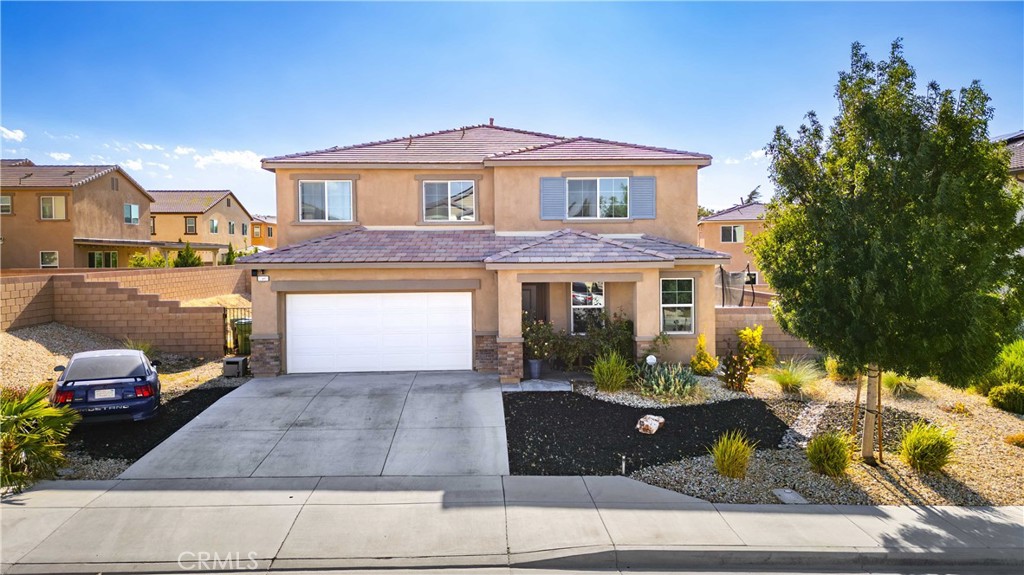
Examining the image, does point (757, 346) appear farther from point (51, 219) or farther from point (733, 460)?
point (51, 219)

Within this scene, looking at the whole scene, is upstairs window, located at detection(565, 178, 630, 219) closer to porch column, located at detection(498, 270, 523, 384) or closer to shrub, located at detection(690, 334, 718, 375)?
porch column, located at detection(498, 270, 523, 384)

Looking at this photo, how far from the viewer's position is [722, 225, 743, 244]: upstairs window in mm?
35906

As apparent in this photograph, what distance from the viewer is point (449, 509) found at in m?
7.13

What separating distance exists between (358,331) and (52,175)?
28540 millimetres

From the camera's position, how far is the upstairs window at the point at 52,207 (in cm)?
2986

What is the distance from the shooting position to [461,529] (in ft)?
21.7

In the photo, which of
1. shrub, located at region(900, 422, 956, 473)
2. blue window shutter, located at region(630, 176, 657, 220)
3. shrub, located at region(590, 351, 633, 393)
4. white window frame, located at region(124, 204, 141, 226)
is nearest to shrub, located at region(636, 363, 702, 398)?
shrub, located at region(590, 351, 633, 393)

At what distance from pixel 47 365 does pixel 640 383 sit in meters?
14.4

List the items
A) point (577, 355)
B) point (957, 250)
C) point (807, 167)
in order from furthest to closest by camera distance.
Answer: point (577, 355), point (807, 167), point (957, 250)

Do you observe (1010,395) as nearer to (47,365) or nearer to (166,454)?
(166,454)

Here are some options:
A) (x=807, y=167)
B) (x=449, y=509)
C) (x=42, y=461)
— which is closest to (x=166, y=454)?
(x=42, y=461)

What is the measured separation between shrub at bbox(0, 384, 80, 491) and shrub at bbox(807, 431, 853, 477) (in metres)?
11.0

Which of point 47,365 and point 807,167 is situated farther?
point 47,365

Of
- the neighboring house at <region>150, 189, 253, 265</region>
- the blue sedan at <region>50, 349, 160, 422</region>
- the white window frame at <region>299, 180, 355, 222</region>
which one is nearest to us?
the blue sedan at <region>50, 349, 160, 422</region>
